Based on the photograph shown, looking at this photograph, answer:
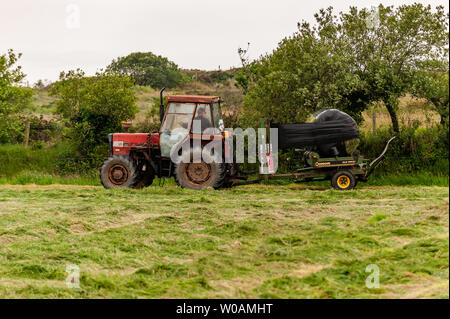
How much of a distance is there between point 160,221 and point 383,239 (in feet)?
10.9

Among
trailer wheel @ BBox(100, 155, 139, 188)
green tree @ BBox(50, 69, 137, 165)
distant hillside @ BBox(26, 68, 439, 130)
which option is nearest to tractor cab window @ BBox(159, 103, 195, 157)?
trailer wheel @ BBox(100, 155, 139, 188)

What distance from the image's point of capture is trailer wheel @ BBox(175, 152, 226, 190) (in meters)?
12.4

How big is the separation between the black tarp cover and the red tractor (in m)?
1.38

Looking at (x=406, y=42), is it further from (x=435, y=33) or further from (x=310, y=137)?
(x=310, y=137)

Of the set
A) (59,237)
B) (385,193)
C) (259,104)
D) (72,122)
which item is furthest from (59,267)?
(72,122)

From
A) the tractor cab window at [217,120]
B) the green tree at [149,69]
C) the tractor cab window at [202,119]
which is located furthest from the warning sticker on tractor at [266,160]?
the green tree at [149,69]

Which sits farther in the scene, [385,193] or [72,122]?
[72,122]

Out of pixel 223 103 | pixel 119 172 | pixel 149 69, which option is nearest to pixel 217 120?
pixel 119 172

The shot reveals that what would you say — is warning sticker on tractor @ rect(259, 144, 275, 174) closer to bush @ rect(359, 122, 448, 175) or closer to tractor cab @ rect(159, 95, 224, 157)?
tractor cab @ rect(159, 95, 224, 157)

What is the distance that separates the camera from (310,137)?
40.1ft

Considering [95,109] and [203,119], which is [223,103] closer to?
[95,109]

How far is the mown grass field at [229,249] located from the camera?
13.7 ft

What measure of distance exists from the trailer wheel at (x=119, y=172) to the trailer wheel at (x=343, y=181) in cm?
415

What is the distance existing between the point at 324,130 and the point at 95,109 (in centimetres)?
791
